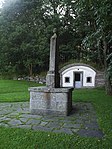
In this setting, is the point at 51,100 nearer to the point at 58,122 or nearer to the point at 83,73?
the point at 58,122

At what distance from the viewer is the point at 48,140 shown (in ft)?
13.1

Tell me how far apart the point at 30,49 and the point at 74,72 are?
667 cm

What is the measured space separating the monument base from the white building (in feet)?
44.2

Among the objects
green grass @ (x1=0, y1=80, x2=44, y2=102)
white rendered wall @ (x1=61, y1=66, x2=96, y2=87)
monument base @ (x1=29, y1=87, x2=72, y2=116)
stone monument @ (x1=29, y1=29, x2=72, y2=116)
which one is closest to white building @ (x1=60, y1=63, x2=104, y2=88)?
white rendered wall @ (x1=61, y1=66, x2=96, y2=87)

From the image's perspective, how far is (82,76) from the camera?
1981cm

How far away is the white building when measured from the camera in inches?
774

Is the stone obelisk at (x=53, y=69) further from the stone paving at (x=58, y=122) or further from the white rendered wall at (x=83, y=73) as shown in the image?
the white rendered wall at (x=83, y=73)

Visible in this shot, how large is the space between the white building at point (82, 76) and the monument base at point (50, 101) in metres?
13.5

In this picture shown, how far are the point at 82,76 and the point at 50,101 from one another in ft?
45.5

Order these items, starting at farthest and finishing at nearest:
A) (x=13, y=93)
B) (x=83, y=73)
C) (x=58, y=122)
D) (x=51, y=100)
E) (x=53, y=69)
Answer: (x=83, y=73)
(x=13, y=93)
(x=53, y=69)
(x=51, y=100)
(x=58, y=122)

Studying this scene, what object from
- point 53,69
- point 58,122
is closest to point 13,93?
point 53,69

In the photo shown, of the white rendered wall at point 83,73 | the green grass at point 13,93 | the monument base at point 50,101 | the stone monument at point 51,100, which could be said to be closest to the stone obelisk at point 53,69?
the stone monument at point 51,100

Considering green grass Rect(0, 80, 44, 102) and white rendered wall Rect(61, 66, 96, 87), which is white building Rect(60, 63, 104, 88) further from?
green grass Rect(0, 80, 44, 102)

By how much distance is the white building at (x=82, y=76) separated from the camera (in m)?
19.7
